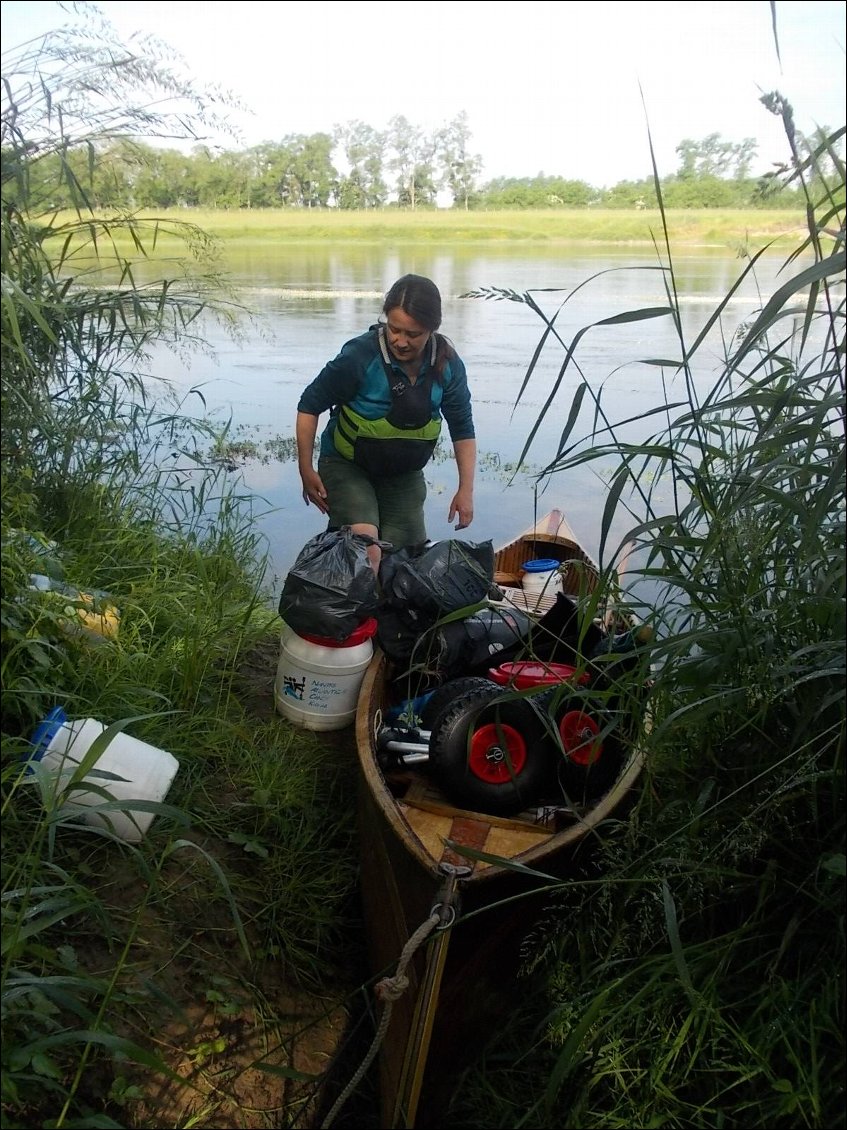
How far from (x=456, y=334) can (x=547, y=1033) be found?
12355 millimetres

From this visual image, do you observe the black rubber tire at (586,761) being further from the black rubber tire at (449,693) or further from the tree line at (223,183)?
the tree line at (223,183)

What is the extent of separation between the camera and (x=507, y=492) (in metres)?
7.77

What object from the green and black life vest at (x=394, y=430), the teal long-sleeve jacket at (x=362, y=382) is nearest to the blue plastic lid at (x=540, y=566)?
the green and black life vest at (x=394, y=430)

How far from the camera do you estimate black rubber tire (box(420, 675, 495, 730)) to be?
2.79m

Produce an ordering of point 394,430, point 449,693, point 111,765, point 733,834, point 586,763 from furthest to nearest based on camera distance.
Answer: point 394,430, point 449,693, point 586,763, point 111,765, point 733,834

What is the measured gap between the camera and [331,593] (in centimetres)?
307

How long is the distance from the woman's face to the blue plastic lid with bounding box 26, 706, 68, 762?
210 cm

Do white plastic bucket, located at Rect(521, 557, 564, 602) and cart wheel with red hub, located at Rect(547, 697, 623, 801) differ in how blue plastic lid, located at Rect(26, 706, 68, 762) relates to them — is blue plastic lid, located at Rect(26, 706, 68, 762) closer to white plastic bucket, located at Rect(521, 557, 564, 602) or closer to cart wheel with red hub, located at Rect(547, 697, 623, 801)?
cart wheel with red hub, located at Rect(547, 697, 623, 801)

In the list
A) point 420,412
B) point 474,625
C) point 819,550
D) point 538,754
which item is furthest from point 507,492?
point 819,550

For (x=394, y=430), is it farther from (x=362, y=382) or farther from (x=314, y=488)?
(x=314, y=488)

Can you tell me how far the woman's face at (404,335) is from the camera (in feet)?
11.5

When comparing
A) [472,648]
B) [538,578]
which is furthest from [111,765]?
[538,578]

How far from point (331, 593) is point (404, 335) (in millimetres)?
1241

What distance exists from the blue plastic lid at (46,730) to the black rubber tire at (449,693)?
1.14 m
